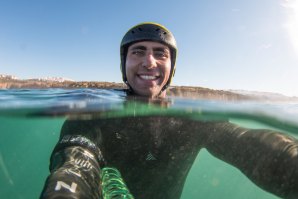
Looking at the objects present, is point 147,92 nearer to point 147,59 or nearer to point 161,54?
point 147,59

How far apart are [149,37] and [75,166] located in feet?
10.1

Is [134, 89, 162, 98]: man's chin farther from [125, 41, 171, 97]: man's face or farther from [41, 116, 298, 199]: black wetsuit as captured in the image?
[41, 116, 298, 199]: black wetsuit

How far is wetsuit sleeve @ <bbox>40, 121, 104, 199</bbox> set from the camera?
2.31 meters

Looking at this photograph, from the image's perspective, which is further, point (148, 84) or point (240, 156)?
point (148, 84)

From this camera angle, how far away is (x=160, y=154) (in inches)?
169

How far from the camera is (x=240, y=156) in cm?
357

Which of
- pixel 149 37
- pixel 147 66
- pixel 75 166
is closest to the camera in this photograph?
pixel 75 166

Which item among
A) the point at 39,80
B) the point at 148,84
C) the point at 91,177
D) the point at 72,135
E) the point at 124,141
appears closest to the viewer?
the point at 91,177

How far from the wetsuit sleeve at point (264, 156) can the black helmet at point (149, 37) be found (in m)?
1.95

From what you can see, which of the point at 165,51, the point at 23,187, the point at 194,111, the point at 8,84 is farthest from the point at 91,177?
the point at 23,187

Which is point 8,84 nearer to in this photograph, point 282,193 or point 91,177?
point 91,177

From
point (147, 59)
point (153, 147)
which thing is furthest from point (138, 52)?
point (153, 147)

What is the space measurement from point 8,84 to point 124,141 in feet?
38.1

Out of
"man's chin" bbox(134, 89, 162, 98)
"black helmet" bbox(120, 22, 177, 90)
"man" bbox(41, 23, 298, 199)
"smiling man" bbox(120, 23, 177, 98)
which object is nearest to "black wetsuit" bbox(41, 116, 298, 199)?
"man" bbox(41, 23, 298, 199)
